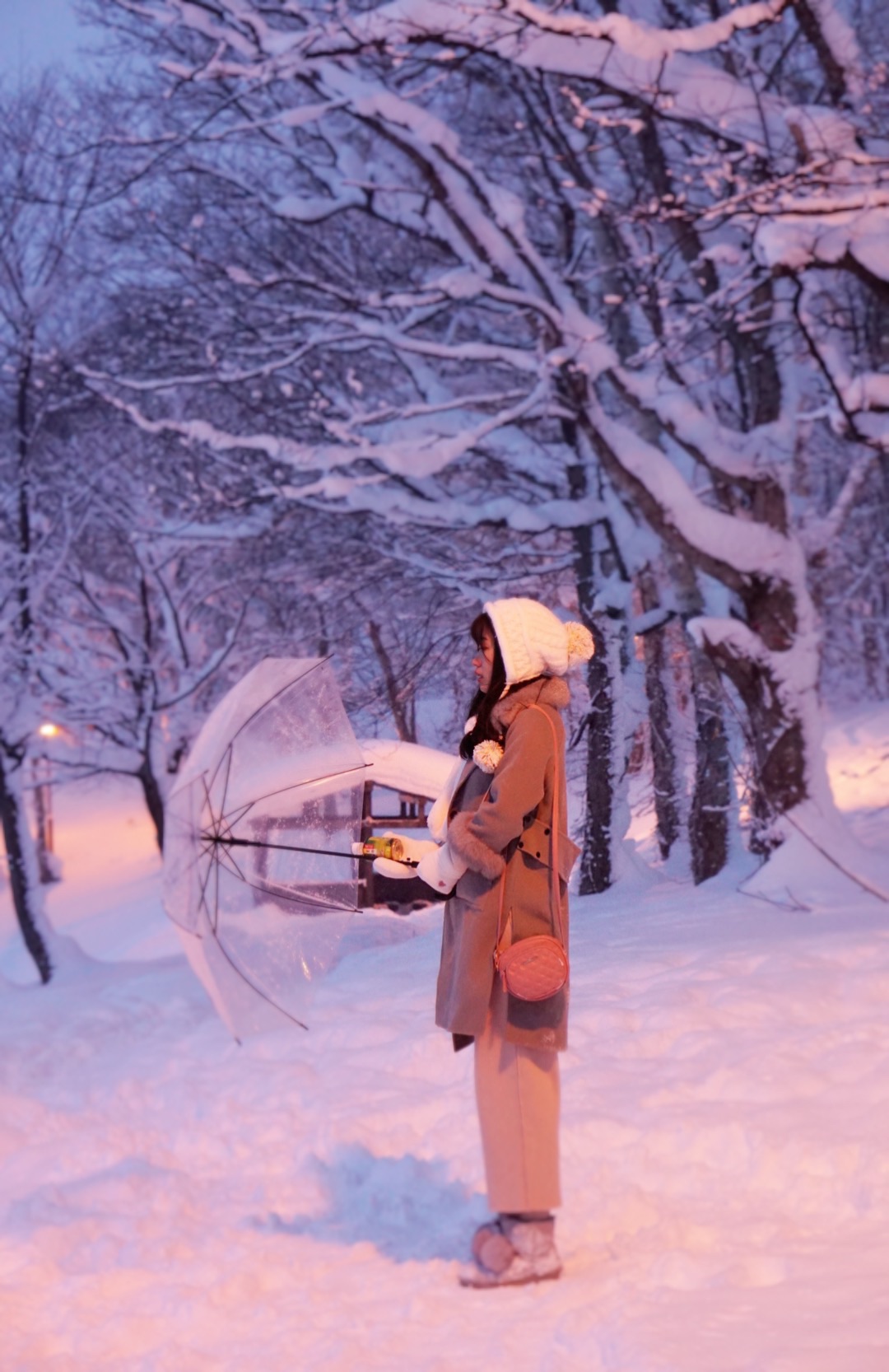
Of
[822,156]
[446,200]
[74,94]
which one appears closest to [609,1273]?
[822,156]

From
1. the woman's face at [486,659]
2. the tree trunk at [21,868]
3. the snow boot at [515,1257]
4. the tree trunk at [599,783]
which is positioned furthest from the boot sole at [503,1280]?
the tree trunk at [21,868]

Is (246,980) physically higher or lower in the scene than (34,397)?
lower

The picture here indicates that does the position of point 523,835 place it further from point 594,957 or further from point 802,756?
point 802,756

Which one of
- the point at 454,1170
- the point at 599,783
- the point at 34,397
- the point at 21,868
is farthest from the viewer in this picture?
the point at 34,397

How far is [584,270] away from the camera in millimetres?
11078

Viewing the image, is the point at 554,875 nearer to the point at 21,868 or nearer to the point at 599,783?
the point at 599,783

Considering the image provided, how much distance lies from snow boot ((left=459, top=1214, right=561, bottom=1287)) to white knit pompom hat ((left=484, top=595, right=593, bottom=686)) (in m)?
1.43

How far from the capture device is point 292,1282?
12.3 ft

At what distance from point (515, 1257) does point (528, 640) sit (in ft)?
5.29

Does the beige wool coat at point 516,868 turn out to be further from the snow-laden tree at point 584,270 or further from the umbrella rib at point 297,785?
the snow-laden tree at point 584,270

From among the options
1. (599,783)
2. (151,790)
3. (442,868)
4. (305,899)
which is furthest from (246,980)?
(151,790)

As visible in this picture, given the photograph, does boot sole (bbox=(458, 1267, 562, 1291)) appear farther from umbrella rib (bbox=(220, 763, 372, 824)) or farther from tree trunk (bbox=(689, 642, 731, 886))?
tree trunk (bbox=(689, 642, 731, 886))

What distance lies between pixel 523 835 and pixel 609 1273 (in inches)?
45.3

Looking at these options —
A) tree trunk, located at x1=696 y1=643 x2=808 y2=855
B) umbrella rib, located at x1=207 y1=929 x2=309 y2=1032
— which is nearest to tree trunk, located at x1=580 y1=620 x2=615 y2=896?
tree trunk, located at x1=696 y1=643 x2=808 y2=855
